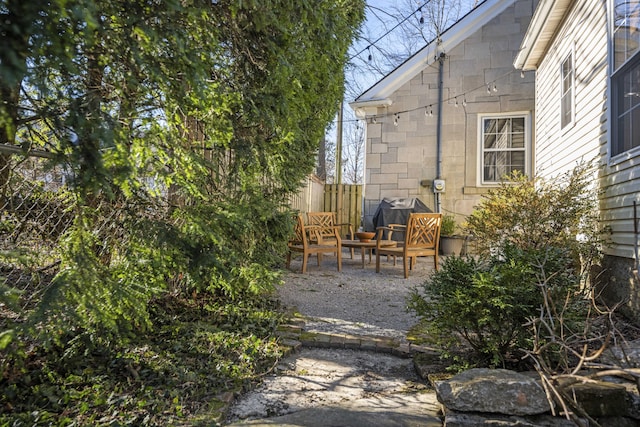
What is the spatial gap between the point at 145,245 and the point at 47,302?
24.5 inches

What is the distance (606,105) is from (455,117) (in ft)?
17.0

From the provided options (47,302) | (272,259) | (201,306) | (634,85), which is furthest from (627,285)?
(47,302)

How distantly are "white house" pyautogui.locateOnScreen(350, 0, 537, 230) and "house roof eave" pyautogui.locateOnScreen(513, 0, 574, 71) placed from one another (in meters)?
1.67

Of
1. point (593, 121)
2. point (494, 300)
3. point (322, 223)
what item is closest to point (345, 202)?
point (322, 223)

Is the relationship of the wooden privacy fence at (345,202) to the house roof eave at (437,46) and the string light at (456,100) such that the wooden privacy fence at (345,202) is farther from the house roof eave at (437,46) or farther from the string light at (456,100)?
the house roof eave at (437,46)

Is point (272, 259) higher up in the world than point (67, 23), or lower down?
lower down

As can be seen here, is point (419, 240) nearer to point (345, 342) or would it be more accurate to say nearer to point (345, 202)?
point (345, 342)

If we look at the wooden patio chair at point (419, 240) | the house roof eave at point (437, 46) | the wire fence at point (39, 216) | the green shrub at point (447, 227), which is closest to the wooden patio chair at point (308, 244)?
the wooden patio chair at point (419, 240)

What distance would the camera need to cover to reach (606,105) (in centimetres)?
405

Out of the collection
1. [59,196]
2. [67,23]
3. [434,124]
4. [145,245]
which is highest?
[434,124]

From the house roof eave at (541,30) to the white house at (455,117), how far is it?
167cm

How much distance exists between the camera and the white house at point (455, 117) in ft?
28.8

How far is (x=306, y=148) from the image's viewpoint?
15.7 ft

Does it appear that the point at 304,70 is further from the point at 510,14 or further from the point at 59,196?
the point at 510,14
